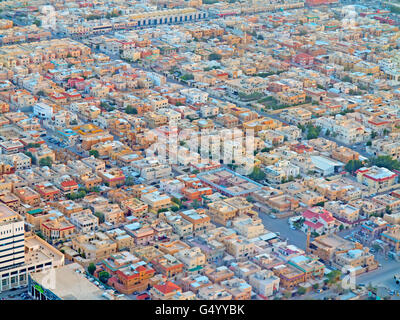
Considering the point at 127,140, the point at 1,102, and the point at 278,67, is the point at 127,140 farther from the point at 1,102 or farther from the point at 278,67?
the point at 278,67

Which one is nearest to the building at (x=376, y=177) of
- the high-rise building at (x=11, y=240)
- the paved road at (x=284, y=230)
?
the paved road at (x=284, y=230)

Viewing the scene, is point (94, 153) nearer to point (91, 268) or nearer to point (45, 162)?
point (45, 162)

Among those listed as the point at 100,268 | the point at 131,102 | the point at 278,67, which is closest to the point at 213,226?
the point at 100,268

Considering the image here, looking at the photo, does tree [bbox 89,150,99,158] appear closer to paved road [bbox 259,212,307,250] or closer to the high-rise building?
paved road [bbox 259,212,307,250]

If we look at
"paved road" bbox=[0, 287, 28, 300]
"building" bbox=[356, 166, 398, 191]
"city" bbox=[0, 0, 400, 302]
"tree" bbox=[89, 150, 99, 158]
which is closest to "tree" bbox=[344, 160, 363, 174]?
"city" bbox=[0, 0, 400, 302]

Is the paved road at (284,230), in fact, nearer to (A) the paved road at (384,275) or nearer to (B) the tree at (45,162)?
(A) the paved road at (384,275)

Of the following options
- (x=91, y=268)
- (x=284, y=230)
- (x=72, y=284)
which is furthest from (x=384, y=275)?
(x=72, y=284)
